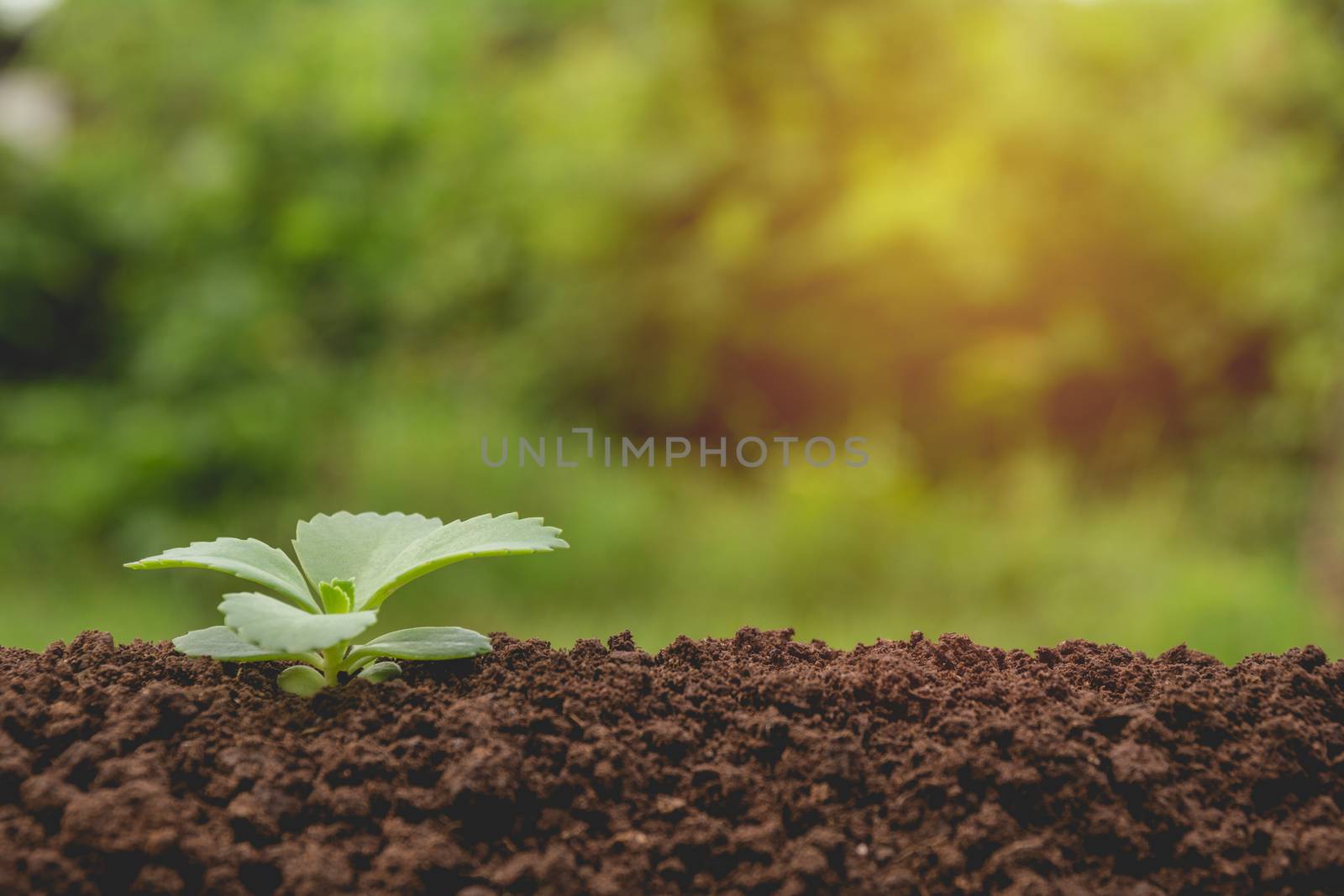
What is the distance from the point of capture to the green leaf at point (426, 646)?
1.26 m

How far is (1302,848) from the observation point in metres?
1.08

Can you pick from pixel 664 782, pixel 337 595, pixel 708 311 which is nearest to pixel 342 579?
pixel 337 595

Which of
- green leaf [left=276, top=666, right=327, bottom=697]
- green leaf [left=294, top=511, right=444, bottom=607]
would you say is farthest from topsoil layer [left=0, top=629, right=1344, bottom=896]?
green leaf [left=294, top=511, right=444, bottom=607]

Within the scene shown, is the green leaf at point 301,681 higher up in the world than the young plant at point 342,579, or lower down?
lower down

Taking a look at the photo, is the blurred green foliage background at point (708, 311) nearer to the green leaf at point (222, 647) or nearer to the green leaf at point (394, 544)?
the green leaf at point (394, 544)

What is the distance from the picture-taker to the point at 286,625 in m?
1.12

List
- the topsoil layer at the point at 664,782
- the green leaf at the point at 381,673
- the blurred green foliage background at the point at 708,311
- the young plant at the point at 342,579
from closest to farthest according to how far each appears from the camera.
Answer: the topsoil layer at the point at 664,782 → the young plant at the point at 342,579 → the green leaf at the point at 381,673 → the blurred green foliage background at the point at 708,311

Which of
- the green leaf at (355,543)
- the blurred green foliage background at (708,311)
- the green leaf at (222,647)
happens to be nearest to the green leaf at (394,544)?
the green leaf at (355,543)

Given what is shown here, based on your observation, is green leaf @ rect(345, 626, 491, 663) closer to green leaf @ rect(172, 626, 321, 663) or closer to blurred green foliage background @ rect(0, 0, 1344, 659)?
green leaf @ rect(172, 626, 321, 663)

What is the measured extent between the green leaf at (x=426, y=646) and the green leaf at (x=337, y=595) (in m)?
0.05

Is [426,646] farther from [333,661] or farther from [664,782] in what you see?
[664,782]

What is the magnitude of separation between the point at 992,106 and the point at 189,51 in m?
4.45

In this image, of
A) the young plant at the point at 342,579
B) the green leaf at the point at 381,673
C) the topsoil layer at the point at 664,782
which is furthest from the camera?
the green leaf at the point at 381,673

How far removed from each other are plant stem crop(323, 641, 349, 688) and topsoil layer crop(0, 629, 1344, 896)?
50mm
